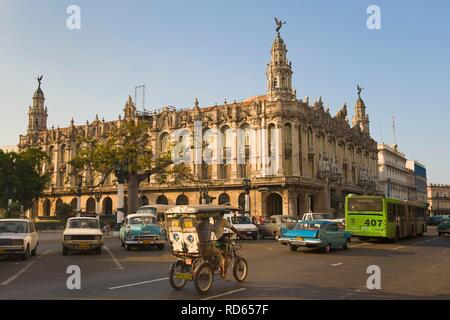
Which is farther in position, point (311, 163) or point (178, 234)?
point (311, 163)

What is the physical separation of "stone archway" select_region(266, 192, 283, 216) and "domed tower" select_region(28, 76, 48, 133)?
47596 mm

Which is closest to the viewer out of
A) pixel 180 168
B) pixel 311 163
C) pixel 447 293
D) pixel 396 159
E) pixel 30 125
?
pixel 447 293

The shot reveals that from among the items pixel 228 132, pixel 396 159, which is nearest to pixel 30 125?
pixel 228 132

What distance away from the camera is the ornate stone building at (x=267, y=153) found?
55094 mm

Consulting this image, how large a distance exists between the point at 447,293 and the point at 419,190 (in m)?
129

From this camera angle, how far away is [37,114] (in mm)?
81938

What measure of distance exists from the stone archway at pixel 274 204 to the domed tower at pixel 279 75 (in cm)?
1224

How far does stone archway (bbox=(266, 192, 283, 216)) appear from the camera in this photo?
5603cm

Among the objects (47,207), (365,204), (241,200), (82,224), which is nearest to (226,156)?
(241,200)

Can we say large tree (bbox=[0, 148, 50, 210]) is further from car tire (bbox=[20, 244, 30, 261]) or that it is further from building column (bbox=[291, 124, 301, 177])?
car tire (bbox=[20, 244, 30, 261])

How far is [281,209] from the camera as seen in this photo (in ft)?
184

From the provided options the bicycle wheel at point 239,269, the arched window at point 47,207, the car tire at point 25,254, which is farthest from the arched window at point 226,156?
the bicycle wheel at point 239,269

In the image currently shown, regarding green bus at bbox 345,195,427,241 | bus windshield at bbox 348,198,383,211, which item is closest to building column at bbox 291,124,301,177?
green bus at bbox 345,195,427,241
